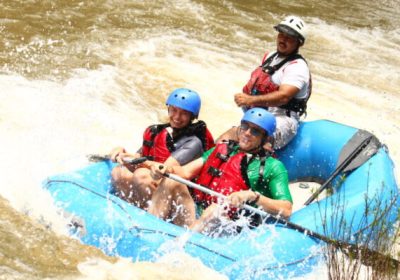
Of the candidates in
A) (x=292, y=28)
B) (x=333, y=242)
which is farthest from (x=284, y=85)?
(x=333, y=242)

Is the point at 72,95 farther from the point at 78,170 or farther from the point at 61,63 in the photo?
the point at 78,170

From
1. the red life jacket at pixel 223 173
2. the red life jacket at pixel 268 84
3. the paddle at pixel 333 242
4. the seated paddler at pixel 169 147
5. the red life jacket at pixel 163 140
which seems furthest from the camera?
the red life jacket at pixel 268 84

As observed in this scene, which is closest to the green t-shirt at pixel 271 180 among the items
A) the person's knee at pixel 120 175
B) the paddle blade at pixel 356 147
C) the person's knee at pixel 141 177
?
the person's knee at pixel 141 177

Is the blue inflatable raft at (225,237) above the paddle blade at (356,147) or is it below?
below

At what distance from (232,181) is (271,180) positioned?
0.25 meters

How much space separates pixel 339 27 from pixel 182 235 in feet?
26.6

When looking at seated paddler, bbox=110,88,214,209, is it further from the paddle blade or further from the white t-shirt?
the paddle blade

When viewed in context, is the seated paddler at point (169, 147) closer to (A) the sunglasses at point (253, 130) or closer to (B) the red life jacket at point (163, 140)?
(B) the red life jacket at point (163, 140)

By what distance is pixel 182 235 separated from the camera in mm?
4215

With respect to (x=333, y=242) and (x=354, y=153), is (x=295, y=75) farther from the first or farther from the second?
(x=333, y=242)

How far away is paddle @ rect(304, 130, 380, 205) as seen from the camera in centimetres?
534

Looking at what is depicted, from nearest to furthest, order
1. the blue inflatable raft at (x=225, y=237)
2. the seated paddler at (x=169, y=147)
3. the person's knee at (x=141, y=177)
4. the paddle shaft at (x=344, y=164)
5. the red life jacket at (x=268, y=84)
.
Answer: the blue inflatable raft at (x=225, y=237)
the person's knee at (x=141, y=177)
the seated paddler at (x=169, y=147)
the paddle shaft at (x=344, y=164)
the red life jacket at (x=268, y=84)

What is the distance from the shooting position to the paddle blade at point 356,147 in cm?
536

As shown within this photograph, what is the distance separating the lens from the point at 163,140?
4.90 m
